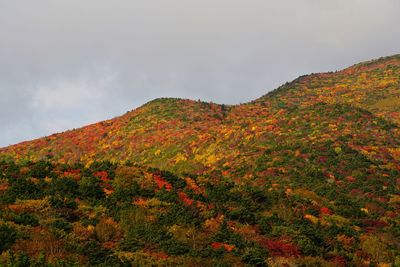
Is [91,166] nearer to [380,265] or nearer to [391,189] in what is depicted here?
[380,265]

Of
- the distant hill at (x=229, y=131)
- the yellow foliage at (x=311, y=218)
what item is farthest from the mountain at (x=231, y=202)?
the distant hill at (x=229, y=131)

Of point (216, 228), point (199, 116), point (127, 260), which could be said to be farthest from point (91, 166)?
point (199, 116)

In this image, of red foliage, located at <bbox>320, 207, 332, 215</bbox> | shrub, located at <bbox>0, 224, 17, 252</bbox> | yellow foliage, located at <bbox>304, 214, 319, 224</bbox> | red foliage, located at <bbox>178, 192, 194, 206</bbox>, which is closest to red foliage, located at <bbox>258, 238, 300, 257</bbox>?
red foliage, located at <bbox>178, 192, 194, 206</bbox>

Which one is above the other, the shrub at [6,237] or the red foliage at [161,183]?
the red foliage at [161,183]

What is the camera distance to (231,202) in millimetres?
21234

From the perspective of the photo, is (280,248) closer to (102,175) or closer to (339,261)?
(339,261)

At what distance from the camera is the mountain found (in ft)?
45.5

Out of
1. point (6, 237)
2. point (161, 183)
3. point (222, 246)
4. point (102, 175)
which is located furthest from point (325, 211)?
point (6, 237)

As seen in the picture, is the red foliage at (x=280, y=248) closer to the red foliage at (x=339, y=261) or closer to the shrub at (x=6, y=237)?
the red foliage at (x=339, y=261)

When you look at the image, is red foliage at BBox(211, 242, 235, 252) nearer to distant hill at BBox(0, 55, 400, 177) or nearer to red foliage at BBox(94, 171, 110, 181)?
red foliage at BBox(94, 171, 110, 181)

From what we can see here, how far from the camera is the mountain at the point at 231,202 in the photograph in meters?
13.9

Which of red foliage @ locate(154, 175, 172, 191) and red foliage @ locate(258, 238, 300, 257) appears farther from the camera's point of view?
red foliage @ locate(154, 175, 172, 191)

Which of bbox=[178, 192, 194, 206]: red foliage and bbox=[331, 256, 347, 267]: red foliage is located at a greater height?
bbox=[178, 192, 194, 206]: red foliage

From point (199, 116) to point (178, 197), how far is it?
4611 cm
